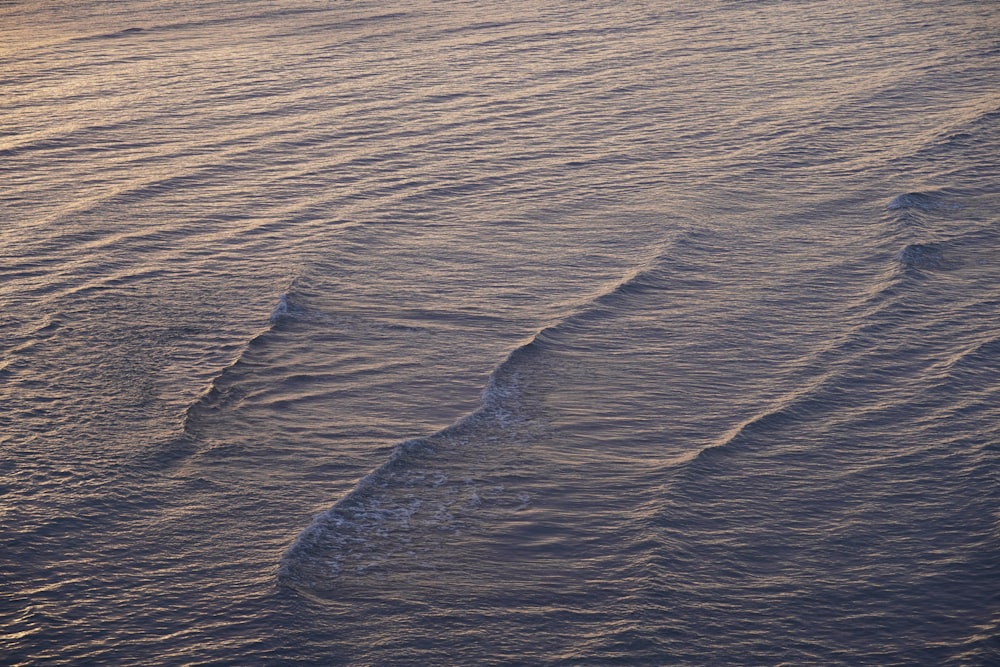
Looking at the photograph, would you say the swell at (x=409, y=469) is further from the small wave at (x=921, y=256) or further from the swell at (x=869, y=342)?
the small wave at (x=921, y=256)

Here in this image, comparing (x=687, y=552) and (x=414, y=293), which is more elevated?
(x=414, y=293)

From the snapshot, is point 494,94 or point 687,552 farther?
point 494,94

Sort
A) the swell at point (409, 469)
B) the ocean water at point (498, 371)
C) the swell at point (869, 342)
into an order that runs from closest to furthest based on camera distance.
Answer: the ocean water at point (498, 371)
the swell at point (409, 469)
the swell at point (869, 342)

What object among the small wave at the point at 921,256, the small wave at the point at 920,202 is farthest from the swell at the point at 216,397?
the small wave at the point at 920,202

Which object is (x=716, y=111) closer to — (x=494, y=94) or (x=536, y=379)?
(x=494, y=94)

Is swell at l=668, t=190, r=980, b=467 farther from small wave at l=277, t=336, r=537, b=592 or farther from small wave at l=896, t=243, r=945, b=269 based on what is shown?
small wave at l=277, t=336, r=537, b=592

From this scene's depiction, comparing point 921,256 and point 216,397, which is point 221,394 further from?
point 921,256

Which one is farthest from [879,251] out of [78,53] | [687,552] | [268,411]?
[78,53]

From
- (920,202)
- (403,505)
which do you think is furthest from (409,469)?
(920,202)
